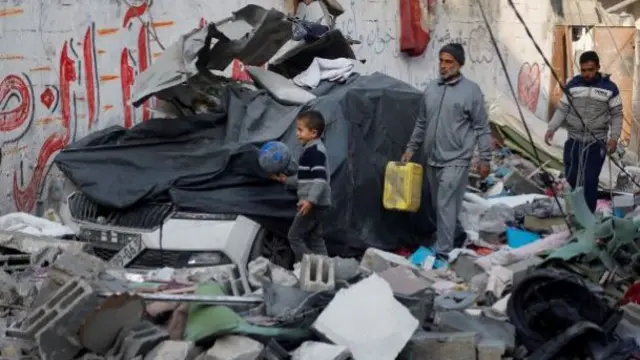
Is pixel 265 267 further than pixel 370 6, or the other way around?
pixel 370 6

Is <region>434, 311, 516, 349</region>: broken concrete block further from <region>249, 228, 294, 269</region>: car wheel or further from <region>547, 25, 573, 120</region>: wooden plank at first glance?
<region>547, 25, 573, 120</region>: wooden plank

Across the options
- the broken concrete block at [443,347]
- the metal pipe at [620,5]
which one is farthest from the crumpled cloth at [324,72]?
the metal pipe at [620,5]

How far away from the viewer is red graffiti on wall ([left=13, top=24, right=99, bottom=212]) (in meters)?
9.52

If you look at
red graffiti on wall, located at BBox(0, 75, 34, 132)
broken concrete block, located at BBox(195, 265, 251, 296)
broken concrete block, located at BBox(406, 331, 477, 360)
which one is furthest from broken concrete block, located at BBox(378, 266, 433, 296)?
red graffiti on wall, located at BBox(0, 75, 34, 132)

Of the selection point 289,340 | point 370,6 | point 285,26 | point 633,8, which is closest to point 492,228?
point 285,26

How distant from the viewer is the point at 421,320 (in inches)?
233

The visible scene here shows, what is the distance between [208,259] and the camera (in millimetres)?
7445

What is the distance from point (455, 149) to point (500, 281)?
6.26 feet

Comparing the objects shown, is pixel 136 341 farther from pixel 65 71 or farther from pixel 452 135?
pixel 65 71

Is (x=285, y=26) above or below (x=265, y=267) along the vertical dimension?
above

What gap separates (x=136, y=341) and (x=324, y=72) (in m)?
4.43

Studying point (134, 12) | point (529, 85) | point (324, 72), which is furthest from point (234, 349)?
point (529, 85)

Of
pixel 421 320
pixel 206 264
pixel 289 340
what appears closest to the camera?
pixel 289 340

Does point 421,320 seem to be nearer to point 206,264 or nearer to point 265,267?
point 265,267
